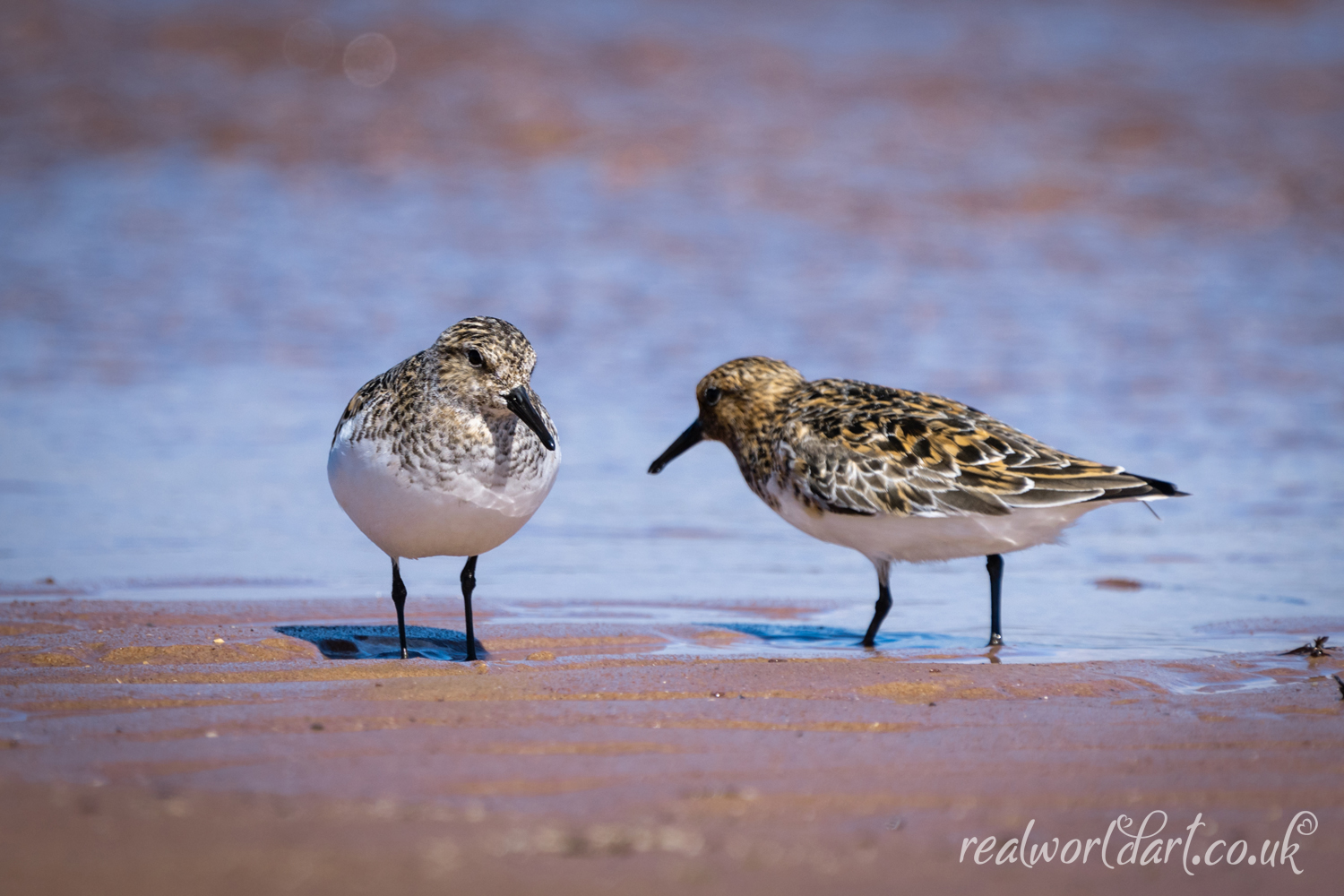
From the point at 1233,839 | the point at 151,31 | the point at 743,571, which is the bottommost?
the point at 1233,839

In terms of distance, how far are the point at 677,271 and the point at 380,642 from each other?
659cm

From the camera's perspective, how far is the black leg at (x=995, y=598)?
5395 millimetres

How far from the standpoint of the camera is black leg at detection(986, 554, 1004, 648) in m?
5.39

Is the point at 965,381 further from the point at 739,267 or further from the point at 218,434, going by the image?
the point at 218,434

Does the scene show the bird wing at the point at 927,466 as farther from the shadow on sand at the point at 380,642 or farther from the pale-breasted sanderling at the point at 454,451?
the shadow on sand at the point at 380,642

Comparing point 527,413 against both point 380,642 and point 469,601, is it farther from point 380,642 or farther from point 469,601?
point 380,642

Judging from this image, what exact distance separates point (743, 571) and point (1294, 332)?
568 cm

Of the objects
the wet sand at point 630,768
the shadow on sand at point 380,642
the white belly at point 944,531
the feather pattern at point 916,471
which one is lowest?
the wet sand at point 630,768

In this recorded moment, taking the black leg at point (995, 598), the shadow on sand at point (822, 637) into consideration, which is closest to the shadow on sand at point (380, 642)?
the shadow on sand at point (822, 637)

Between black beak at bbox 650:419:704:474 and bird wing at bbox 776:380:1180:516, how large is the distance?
2.55ft

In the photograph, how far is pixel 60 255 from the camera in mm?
11102

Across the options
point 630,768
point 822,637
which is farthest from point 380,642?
point 630,768

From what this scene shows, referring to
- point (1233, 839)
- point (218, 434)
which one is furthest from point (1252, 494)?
point (218, 434)

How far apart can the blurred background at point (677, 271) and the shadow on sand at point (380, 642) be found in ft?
1.81
